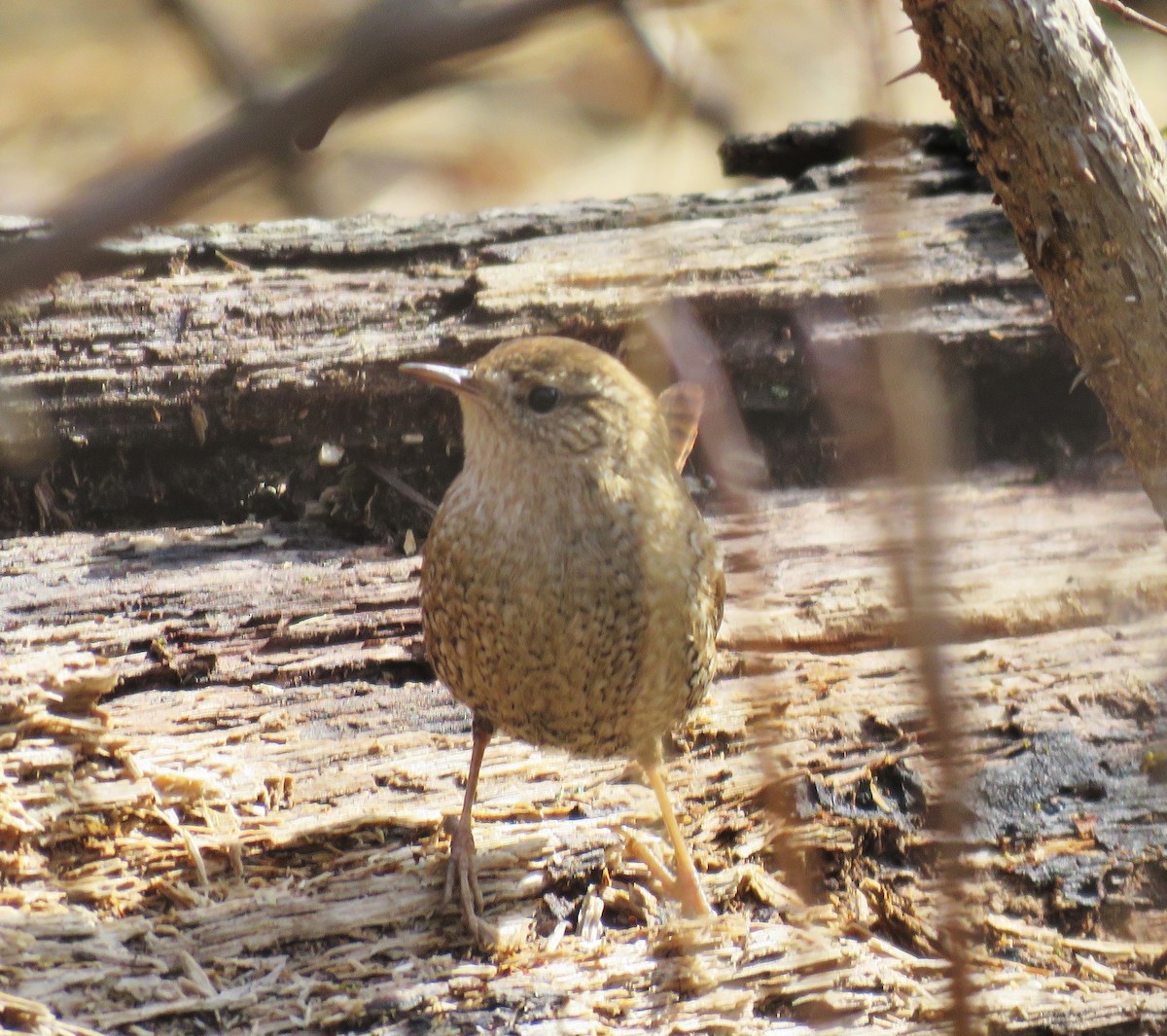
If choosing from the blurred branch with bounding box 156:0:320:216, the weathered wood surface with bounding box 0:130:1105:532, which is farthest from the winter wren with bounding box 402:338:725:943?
the weathered wood surface with bounding box 0:130:1105:532

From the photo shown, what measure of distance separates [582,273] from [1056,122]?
2.27m

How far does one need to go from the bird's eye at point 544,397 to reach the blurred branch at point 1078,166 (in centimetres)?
109

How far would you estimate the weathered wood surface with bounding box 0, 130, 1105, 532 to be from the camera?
13.6ft

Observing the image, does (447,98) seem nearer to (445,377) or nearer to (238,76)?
(238,76)

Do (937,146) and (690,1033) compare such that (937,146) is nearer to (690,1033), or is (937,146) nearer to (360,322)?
(360,322)

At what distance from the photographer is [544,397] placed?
118 inches

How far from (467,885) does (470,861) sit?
0.24 feet

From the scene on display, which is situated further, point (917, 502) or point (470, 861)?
point (470, 861)

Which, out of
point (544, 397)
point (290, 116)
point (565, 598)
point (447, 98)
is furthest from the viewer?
point (544, 397)

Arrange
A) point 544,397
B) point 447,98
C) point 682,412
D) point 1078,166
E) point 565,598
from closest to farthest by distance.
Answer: point 447,98 → point 1078,166 → point 565,598 → point 544,397 → point 682,412

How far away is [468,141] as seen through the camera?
9.92 feet

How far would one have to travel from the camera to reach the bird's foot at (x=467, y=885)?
2.88 m

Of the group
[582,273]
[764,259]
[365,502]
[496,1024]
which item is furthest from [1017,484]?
[496,1024]

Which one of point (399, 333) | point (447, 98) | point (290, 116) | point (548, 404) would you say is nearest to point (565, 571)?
point (548, 404)
